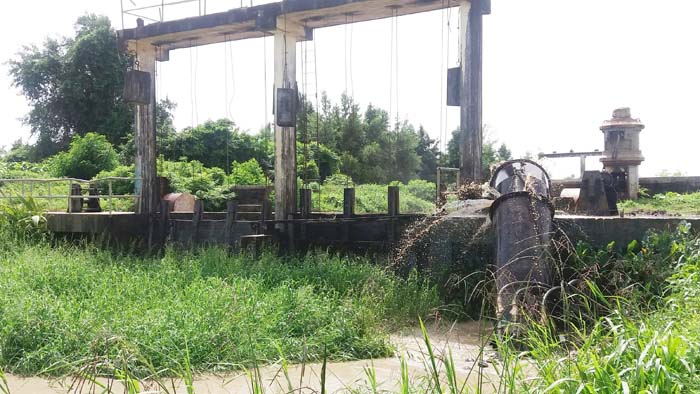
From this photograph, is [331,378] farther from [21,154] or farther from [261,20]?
[21,154]

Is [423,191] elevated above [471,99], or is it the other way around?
[471,99]

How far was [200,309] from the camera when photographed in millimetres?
8172

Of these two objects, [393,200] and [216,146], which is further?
[216,146]

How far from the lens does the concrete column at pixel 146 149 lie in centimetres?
1633

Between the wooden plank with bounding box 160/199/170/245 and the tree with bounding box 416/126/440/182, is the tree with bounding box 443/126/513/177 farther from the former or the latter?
the wooden plank with bounding box 160/199/170/245

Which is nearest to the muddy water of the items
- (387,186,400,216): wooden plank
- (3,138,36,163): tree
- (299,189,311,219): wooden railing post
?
(387,186,400,216): wooden plank

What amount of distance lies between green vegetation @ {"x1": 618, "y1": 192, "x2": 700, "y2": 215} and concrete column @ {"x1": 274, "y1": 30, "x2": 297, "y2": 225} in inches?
316

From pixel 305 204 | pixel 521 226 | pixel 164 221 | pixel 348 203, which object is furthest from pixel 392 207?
pixel 164 221

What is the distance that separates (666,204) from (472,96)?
8.66 metres

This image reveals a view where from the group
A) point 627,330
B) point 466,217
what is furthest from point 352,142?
point 627,330

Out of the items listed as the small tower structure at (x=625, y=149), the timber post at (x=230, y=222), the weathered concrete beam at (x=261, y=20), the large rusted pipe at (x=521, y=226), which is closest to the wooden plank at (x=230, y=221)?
the timber post at (x=230, y=222)

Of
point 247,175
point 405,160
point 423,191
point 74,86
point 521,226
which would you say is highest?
point 74,86

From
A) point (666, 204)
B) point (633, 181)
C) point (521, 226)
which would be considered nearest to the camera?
point (521, 226)

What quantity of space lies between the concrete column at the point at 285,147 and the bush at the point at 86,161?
55.5 ft
